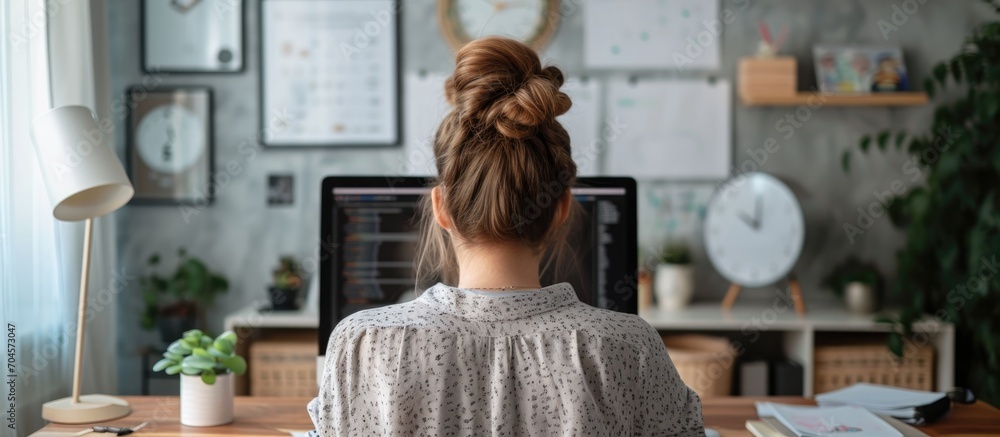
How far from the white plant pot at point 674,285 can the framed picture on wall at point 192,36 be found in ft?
5.47

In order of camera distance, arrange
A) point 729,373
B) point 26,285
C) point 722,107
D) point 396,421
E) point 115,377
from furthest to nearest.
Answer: point 722,107, point 115,377, point 729,373, point 26,285, point 396,421

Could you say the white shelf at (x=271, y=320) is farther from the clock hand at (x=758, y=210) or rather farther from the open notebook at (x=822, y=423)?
the open notebook at (x=822, y=423)

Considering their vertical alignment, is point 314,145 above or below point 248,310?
above

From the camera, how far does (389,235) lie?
1.73 m

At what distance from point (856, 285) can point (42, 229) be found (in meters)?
2.49

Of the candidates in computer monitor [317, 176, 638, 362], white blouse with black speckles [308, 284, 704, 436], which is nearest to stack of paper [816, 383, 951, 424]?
computer monitor [317, 176, 638, 362]

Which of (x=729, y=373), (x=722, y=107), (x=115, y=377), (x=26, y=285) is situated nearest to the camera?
(x=26, y=285)

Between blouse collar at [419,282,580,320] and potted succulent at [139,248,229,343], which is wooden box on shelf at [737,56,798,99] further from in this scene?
blouse collar at [419,282,580,320]

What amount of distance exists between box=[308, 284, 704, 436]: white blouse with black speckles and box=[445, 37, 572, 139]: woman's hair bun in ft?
0.73

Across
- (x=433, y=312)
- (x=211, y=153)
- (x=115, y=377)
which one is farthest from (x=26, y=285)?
(x=433, y=312)

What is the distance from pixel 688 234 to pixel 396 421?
2335 millimetres

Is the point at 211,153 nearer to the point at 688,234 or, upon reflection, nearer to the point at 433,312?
the point at 688,234

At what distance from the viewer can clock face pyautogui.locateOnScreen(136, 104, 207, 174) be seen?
3270mm

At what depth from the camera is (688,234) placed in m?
3.28
